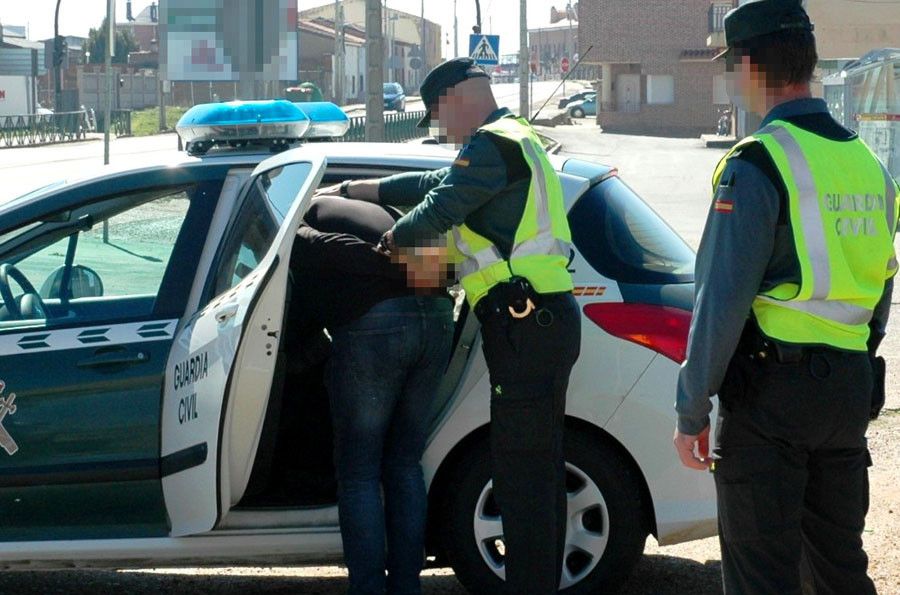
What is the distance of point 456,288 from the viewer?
4.55 meters

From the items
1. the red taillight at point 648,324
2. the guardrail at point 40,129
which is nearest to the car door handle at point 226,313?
the red taillight at point 648,324

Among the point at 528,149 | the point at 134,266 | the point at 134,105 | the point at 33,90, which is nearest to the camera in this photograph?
the point at 528,149

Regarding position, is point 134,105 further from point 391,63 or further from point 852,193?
point 852,193

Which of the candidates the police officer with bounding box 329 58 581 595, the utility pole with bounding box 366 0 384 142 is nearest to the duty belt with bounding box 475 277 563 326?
the police officer with bounding box 329 58 581 595

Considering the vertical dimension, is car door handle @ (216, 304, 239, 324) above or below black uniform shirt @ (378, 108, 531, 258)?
below

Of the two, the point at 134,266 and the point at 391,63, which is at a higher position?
the point at 391,63

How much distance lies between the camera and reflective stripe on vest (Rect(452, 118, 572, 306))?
378cm

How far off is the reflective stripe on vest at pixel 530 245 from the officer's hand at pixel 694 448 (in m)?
0.85

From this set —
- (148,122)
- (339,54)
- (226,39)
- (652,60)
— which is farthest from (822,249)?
(339,54)

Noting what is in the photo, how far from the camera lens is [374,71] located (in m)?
13.7

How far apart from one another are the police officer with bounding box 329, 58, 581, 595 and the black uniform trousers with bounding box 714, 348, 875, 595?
81cm

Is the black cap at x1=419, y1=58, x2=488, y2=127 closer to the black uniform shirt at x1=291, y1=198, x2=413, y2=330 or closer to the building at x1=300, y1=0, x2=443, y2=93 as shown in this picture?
the black uniform shirt at x1=291, y1=198, x2=413, y2=330

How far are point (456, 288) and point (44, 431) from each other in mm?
1460

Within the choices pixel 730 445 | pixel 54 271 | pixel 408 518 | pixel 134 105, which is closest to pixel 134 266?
pixel 54 271
